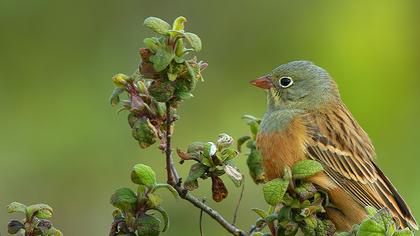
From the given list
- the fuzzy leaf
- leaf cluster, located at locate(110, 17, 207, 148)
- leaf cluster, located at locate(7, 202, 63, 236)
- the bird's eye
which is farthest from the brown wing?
leaf cluster, located at locate(7, 202, 63, 236)

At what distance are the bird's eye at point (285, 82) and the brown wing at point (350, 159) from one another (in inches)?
8.4

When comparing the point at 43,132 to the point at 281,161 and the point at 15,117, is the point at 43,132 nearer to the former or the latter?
the point at 15,117

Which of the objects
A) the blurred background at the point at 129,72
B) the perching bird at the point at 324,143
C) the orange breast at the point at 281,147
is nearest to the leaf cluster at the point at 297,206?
the perching bird at the point at 324,143

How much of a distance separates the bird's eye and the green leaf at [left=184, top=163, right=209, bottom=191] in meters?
1.85

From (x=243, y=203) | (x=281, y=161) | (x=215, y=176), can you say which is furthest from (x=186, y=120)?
(x=215, y=176)

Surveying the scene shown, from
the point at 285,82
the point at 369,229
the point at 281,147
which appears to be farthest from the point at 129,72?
the point at 369,229

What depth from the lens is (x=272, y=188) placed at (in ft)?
12.4

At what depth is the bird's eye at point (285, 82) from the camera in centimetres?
564

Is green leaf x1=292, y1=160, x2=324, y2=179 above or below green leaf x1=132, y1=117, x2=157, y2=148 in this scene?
below

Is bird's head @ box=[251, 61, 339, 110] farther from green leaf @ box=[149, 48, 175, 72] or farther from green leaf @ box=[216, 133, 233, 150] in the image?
green leaf @ box=[149, 48, 175, 72]

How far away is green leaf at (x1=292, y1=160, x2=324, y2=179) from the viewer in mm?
3887

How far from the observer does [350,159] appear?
5297 millimetres

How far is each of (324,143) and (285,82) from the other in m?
0.50

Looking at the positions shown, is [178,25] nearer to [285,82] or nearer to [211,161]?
[211,161]
